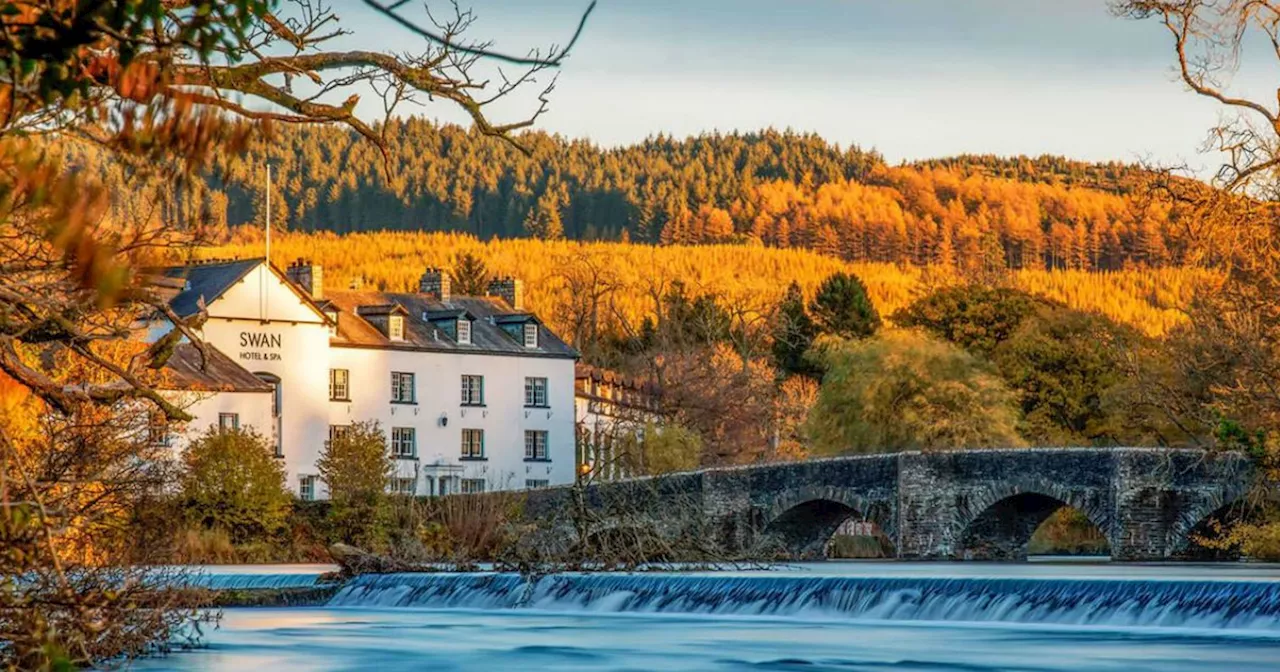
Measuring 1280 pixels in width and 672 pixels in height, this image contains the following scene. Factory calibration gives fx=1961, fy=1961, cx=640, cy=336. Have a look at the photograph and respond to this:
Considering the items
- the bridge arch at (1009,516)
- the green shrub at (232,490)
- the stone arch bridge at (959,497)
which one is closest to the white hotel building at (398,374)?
the green shrub at (232,490)

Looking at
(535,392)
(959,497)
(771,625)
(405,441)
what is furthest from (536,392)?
(771,625)

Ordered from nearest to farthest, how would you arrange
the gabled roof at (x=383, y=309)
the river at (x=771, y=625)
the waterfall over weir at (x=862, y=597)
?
the river at (x=771, y=625) < the waterfall over weir at (x=862, y=597) < the gabled roof at (x=383, y=309)

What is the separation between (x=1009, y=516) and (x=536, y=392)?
2564cm

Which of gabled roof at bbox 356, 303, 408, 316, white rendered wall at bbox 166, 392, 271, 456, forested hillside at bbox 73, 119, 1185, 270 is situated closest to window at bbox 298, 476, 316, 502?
white rendered wall at bbox 166, 392, 271, 456

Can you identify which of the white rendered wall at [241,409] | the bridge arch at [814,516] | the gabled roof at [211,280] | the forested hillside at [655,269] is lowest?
the bridge arch at [814,516]

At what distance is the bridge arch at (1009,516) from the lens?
133ft

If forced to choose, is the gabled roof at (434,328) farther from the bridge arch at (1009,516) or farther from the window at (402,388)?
Answer: the bridge arch at (1009,516)

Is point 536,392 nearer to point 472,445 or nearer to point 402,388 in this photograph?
point 472,445

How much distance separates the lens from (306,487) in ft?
196

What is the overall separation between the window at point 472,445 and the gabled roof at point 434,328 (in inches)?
107

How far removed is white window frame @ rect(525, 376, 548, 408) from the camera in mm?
66375

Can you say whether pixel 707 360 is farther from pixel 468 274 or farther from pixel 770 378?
pixel 468 274

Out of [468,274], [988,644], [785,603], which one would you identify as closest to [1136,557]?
→ [785,603]

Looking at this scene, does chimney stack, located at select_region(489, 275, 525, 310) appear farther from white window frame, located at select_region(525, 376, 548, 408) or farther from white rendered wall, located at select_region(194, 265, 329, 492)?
white rendered wall, located at select_region(194, 265, 329, 492)
